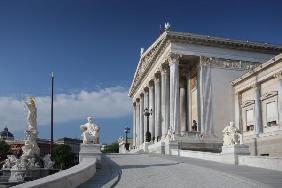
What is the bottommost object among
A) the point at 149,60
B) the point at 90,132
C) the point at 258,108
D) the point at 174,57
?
the point at 90,132

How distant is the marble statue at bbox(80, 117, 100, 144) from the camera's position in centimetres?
2014

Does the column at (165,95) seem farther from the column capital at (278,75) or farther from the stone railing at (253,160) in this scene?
the stone railing at (253,160)

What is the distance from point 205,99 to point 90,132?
2556 cm

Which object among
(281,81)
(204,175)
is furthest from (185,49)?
(204,175)

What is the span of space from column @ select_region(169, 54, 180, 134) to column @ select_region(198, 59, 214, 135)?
2.52 m

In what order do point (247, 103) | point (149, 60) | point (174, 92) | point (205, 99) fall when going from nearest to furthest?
point (247, 103), point (174, 92), point (205, 99), point (149, 60)

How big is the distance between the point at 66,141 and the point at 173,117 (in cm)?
14573

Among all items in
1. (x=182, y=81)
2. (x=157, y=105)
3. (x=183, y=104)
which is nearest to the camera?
(x=157, y=105)

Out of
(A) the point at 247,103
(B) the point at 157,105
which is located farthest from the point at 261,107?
(B) the point at 157,105

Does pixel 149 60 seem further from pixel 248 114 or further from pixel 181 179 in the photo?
pixel 181 179

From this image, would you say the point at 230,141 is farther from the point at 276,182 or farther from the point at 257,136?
the point at 257,136

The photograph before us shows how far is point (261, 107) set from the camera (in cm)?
4138

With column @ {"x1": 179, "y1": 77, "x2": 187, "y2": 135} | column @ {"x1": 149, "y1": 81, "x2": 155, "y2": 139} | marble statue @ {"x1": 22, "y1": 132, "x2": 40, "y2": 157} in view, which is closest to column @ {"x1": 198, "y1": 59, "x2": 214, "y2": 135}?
column @ {"x1": 179, "y1": 77, "x2": 187, "y2": 135}

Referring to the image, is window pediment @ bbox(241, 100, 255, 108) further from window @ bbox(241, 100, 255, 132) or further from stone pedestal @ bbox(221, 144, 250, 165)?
stone pedestal @ bbox(221, 144, 250, 165)
